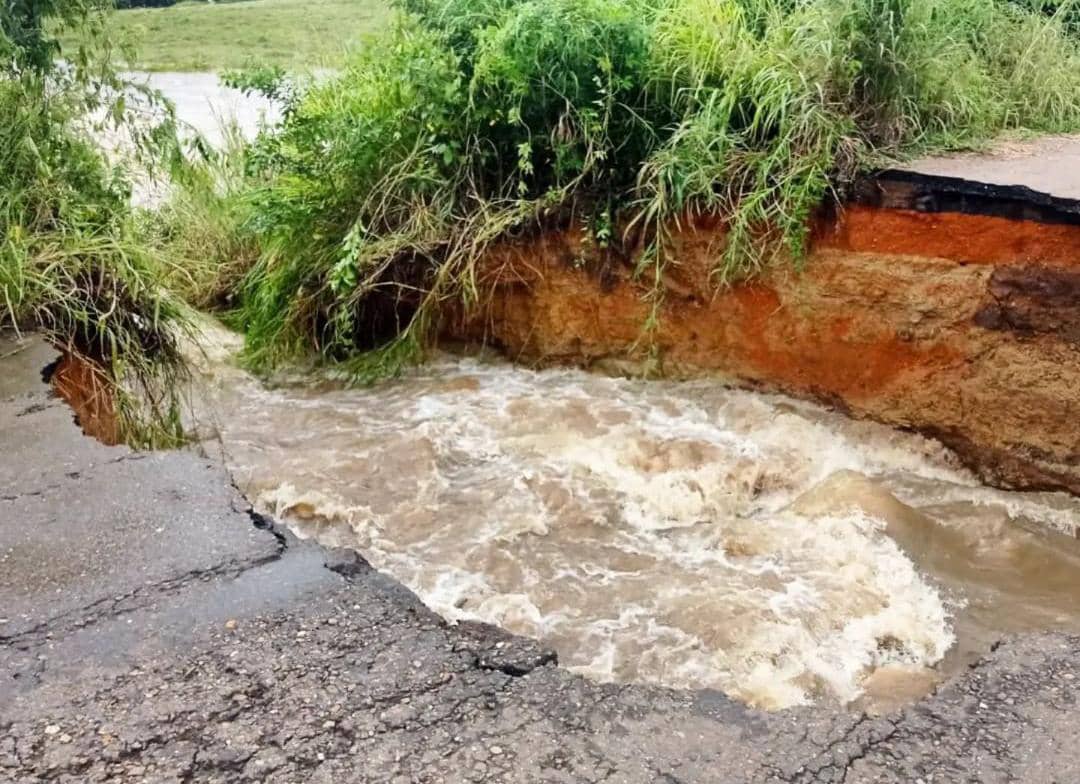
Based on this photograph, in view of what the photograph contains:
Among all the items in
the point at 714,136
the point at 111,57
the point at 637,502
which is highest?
the point at 111,57

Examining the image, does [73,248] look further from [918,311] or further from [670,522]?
[918,311]

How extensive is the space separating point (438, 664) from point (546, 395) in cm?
299

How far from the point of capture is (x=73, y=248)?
3957mm

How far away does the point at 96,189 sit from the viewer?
444cm

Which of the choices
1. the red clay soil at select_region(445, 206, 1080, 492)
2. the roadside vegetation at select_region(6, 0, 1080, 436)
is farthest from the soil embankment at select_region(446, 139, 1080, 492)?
the roadside vegetation at select_region(6, 0, 1080, 436)

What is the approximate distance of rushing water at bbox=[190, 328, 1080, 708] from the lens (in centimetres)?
304

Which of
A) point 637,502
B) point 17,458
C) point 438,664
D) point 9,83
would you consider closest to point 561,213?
point 637,502

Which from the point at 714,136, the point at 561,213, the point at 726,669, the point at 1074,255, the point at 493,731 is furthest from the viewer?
the point at 561,213

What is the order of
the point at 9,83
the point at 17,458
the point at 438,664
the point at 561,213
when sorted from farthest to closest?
the point at 561,213, the point at 9,83, the point at 17,458, the point at 438,664

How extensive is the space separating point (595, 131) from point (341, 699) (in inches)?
131

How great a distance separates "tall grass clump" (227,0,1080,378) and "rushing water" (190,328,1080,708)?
598 mm

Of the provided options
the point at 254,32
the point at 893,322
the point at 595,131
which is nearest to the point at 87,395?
the point at 595,131

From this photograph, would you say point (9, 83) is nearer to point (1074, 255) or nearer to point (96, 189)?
point (96, 189)

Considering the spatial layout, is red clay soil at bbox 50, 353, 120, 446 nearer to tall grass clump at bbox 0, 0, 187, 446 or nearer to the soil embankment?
tall grass clump at bbox 0, 0, 187, 446
